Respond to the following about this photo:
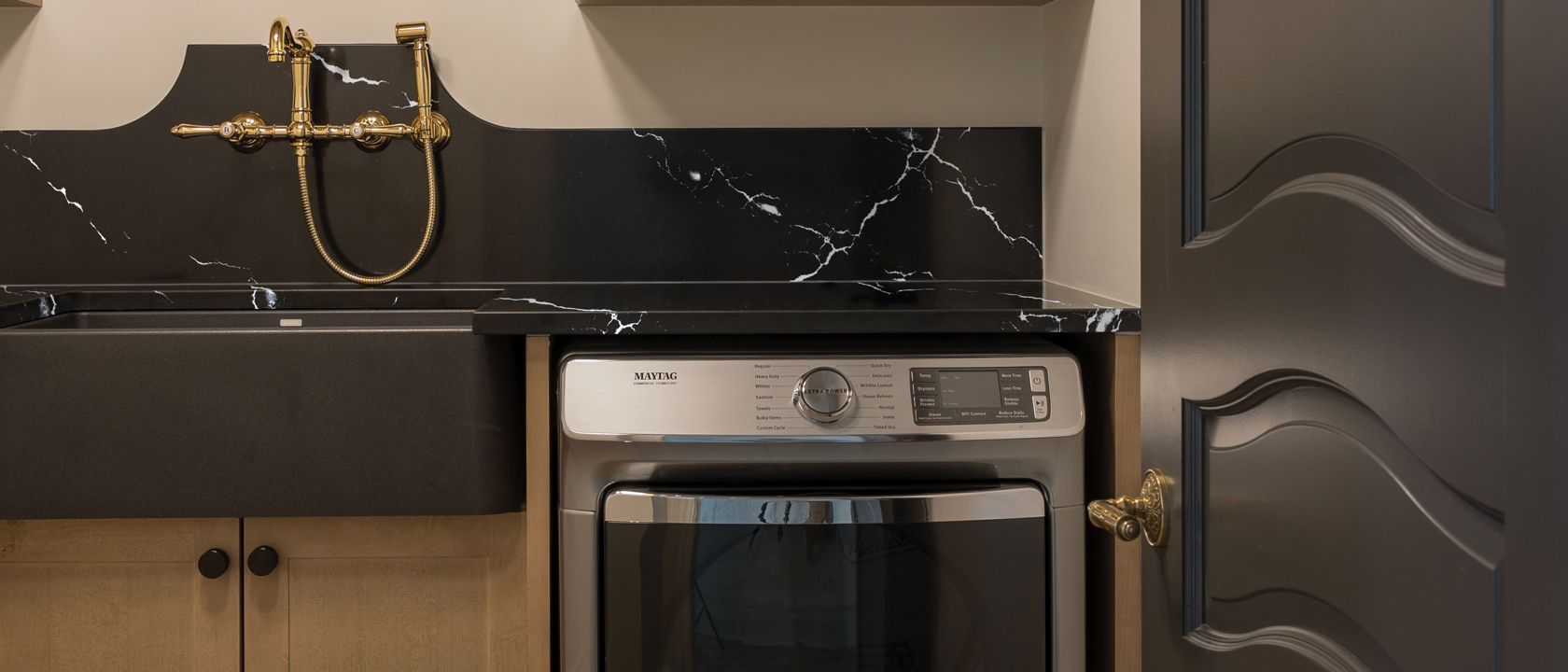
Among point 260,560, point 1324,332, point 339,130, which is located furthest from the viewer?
point 339,130

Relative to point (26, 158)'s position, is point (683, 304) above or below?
below

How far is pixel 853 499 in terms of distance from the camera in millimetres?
1240

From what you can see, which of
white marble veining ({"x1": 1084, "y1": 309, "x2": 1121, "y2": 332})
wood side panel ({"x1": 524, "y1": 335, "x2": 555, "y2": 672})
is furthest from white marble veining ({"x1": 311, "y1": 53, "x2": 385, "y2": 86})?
white marble veining ({"x1": 1084, "y1": 309, "x2": 1121, "y2": 332})

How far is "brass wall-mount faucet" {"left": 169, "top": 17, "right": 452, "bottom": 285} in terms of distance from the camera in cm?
179

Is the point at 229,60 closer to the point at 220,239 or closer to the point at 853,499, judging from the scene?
the point at 220,239

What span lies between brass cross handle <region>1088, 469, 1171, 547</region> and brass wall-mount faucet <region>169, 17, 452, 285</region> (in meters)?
1.34

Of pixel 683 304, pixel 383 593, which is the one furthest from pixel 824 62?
pixel 383 593

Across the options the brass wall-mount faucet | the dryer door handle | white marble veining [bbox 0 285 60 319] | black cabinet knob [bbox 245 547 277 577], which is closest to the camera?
the dryer door handle

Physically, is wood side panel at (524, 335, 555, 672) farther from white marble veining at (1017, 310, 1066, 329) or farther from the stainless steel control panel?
white marble veining at (1017, 310, 1066, 329)

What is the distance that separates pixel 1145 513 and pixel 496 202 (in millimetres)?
1345

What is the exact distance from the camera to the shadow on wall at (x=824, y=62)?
1.88m

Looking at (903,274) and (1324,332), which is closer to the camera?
(1324,332)

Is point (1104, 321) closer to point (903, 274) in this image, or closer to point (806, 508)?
point (806, 508)

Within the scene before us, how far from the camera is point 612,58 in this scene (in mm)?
1875
